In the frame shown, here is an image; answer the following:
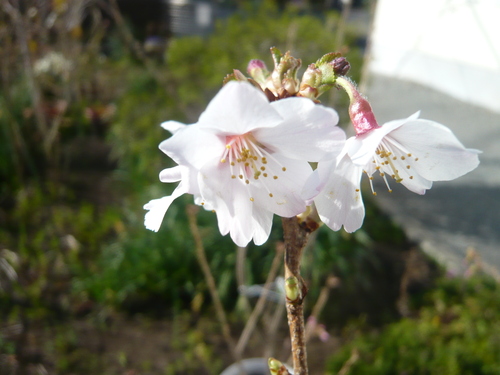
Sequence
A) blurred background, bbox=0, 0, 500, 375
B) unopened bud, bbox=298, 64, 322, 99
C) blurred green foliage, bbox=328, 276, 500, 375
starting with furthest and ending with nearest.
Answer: blurred background, bbox=0, 0, 500, 375 → blurred green foliage, bbox=328, 276, 500, 375 → unopened bud, bbox=298, 64, 322, 99

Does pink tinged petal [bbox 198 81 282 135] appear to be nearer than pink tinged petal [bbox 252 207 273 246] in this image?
Yes

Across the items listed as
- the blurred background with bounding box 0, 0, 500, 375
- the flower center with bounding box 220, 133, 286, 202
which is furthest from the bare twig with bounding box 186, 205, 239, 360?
the flower center with bounding box 220, 133, 286, 202

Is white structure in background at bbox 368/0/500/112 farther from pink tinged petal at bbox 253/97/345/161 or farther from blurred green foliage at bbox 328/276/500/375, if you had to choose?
pink tinged petal at bbox 253/97/345/161

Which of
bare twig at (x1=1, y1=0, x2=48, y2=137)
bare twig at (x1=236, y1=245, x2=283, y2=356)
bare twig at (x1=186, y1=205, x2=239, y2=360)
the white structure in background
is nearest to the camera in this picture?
bare twig at (x1=186, y1=205, x2=239, y2=360)

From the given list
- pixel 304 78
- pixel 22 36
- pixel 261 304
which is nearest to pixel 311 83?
pixel 304 78

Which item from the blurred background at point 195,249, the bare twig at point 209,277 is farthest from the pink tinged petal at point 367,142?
the blurred background at point 195,249

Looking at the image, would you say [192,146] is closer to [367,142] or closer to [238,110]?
[238,110]
